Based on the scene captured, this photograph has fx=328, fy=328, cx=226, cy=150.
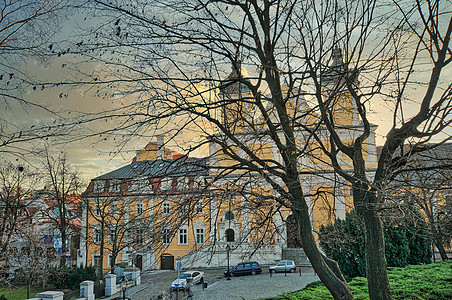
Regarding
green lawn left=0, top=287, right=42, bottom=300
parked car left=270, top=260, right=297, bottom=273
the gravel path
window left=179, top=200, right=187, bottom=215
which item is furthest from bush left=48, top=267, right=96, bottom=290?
window left=179, top=200, right=187, bottom=215

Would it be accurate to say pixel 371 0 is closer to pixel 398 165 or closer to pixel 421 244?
pixel 398 165

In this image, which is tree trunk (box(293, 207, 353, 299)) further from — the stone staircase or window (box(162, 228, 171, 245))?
the stone staircase

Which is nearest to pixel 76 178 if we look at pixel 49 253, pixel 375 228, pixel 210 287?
pixel 49 253

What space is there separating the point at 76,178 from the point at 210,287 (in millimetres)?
12239

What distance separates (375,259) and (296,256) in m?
21.9

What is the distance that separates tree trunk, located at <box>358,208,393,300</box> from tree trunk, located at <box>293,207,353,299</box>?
2.06ft

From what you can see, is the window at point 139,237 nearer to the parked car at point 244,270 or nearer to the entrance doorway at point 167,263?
the parked car at point 244,270

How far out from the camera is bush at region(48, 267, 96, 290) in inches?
816

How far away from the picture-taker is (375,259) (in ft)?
18.1

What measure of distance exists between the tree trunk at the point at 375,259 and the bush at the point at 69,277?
2030 centimetres

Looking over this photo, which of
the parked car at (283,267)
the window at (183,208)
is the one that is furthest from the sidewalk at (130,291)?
the window at (183,208)

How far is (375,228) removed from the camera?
5602 millimetres

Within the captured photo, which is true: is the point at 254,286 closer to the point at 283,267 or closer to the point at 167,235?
the point at 283,267

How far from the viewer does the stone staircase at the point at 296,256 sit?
84.2 ft
